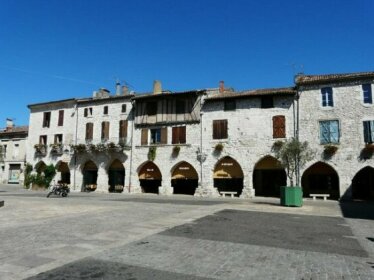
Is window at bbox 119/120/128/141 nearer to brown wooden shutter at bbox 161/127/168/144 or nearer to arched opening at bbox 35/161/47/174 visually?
brown wooden shutter at bbox 161/127/168/144

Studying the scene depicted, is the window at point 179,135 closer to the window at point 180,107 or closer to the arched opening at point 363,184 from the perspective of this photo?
the window at point 180,107

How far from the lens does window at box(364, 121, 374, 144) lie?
23.1 m

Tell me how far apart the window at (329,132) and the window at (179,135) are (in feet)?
→ 37.0

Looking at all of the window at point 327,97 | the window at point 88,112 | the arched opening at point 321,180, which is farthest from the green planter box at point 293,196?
the window at point 88,112

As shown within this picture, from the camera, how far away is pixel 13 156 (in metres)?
40.1

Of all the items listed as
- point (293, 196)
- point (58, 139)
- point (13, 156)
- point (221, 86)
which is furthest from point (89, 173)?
point (293, 196)

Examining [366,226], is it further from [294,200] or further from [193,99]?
[193,99]

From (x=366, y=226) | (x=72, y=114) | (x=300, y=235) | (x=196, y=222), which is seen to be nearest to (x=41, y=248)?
(x=196, y=222)

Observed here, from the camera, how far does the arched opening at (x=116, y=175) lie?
106ft

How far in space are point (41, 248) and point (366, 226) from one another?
34.2ft

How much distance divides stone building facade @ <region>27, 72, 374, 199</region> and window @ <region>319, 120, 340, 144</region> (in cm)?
7

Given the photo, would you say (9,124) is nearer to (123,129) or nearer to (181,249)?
(123,129)

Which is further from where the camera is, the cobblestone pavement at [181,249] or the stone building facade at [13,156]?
the stone building facade at [13,156]

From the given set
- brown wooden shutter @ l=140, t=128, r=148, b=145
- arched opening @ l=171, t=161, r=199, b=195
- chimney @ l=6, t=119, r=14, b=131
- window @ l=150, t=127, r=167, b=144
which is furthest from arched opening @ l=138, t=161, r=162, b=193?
chimney @ l=6, t=119, r=14, b=131
